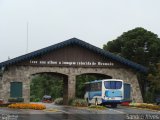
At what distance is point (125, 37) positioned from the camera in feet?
204

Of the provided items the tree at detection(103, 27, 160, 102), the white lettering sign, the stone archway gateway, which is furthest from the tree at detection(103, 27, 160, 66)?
the white lettering sign

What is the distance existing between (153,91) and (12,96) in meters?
23.0

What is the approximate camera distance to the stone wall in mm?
45719

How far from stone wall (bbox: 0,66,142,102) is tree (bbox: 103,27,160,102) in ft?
32.0

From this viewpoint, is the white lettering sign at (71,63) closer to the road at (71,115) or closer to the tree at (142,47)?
the tree at (142,47)

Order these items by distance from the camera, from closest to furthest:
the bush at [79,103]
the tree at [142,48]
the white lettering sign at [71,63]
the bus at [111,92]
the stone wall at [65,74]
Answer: the bus at [111,92], the bush at [79,103], the stone wall at [65,74], the white lettering sign at [71,63], the tree at [142,48]

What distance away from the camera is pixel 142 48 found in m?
59.4

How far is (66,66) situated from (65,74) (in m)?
0.90

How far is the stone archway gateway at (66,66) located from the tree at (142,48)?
10.4 meters

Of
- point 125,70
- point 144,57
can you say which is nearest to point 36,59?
point 125,70

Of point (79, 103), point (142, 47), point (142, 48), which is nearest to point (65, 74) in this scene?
point (79, 103)

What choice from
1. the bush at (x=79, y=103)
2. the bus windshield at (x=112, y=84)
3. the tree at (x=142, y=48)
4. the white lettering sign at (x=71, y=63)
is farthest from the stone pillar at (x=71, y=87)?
the tree at (x=142, y=48)

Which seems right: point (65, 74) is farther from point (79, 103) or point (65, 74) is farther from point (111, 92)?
point (111, 92)

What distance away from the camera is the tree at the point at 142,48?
59.3 metres
